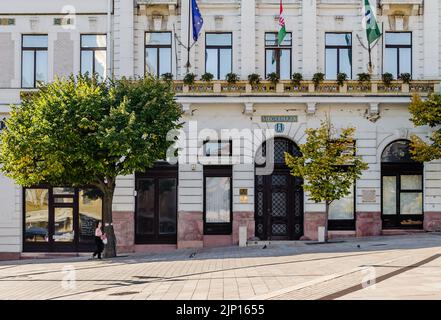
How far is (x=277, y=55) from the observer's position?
110ft

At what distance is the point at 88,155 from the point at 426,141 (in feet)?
51.5

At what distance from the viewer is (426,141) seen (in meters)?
32.7

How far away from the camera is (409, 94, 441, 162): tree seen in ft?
101

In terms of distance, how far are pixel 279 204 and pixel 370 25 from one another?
914 cm

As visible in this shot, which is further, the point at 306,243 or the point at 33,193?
the point at 33,193

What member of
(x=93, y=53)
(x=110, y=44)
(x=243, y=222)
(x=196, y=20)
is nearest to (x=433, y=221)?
(x=243, y=222)

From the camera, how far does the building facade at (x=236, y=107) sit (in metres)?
32.6

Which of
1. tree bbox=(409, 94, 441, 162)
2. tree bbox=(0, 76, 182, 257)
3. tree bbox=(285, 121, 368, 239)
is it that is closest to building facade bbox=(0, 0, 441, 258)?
tree bbox=(409, 94, 441, 162)

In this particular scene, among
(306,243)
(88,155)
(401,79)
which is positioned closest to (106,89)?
(88,155)

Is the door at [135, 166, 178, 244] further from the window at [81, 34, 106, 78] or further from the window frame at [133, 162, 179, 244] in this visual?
the window at [81, 34, 106, 78]

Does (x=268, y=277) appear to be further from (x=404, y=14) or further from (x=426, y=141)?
(x=404, y=14)

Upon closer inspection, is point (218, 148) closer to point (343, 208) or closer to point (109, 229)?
point (343, 208)

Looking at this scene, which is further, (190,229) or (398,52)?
(398,52)

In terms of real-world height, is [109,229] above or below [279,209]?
below
